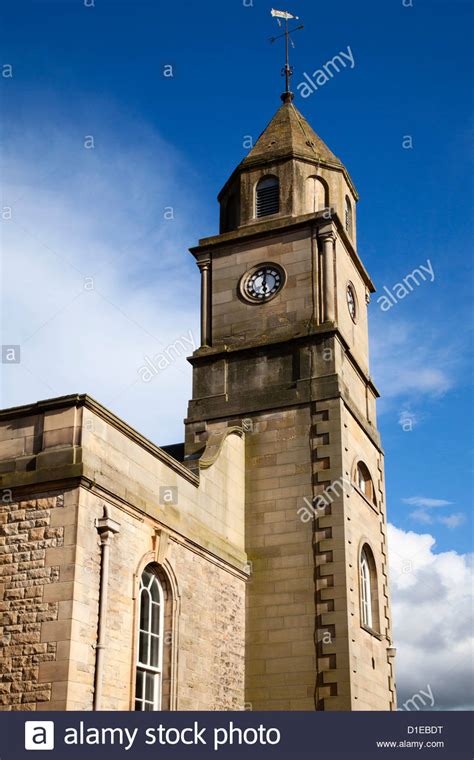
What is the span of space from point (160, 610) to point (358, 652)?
5287mm

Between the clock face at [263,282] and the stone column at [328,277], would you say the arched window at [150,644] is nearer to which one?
the stone column at [328,277]

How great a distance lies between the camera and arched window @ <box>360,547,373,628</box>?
23.3m

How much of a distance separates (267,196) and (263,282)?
8.75 feet

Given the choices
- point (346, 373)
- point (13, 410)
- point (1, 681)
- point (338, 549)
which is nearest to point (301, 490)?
point (338, 549)

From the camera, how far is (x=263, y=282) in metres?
25.4

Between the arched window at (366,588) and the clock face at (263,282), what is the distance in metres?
6.91

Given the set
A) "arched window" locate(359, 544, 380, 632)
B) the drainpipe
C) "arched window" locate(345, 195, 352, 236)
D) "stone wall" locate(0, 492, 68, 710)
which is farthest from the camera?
"arched window" locate(345, 195, 352, 236)

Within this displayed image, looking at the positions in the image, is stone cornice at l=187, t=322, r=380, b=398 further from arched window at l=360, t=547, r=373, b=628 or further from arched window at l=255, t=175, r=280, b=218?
arched window at l=360, t=547, r=373, b=628

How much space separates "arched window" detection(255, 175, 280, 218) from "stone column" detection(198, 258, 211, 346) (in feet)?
6.51

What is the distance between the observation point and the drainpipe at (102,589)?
A: 15.1 m

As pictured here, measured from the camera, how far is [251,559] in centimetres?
2234
